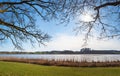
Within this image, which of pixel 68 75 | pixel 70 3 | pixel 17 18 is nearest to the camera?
pixel 70 3

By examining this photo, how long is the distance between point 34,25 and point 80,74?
562 centimetres

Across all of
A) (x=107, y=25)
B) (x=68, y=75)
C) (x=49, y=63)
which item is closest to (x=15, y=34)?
(x=68, y=75)

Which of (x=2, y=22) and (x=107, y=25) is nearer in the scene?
(x=107, y=25)

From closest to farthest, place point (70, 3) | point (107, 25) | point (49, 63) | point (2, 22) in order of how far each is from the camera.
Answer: point (70, 3), point (107, 25), point (2, 22), point (49, 63)

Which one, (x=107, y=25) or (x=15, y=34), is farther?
(x=15, y=34)

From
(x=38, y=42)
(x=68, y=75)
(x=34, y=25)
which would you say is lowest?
(x=68, y=75)

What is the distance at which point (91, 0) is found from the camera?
8.67 m

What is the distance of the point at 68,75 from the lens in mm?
17828

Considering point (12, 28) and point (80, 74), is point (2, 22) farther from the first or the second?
point (80, 74)

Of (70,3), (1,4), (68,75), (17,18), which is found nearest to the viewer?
(70,3)

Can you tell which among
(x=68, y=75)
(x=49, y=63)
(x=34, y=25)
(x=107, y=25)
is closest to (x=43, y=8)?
(x=34, y=25)

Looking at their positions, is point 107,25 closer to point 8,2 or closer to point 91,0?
point 91,0

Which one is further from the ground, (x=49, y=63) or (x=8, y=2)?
(x=8, y=2)

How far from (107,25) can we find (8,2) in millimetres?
5949
